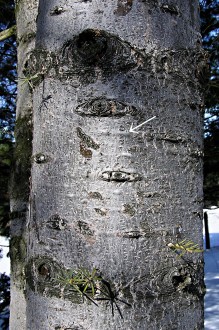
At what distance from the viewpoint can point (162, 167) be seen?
0.68 metres

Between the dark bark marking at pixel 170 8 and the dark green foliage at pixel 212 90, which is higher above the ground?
the dark green foliage at pixel 212 90

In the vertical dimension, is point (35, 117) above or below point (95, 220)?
above

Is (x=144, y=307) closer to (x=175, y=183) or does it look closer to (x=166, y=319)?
(x=166, y=319)

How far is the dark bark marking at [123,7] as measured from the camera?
71 cm

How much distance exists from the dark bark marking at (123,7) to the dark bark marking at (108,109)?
0.16m

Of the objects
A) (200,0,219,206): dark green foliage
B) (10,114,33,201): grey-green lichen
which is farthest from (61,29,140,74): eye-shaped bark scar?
(200,0,219,206): dark green foliage

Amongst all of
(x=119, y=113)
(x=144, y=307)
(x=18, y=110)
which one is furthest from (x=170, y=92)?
(x=18, y=110)

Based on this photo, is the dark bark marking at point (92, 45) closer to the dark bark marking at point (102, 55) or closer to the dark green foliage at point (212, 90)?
the dark bark marking at point (102, 55)

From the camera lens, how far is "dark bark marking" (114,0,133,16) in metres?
0.71

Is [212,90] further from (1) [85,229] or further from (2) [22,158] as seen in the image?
(1) [85,229]

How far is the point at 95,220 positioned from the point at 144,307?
6.6 inches

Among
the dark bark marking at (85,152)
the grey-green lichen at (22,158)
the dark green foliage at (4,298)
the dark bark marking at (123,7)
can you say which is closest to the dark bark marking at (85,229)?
the dark bark marking at (85,152)

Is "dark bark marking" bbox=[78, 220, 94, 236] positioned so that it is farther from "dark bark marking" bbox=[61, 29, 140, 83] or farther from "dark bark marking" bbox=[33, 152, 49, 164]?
"dark bark marking" bbox=[61, 29, 140, 83]

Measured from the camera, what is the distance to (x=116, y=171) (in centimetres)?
66
